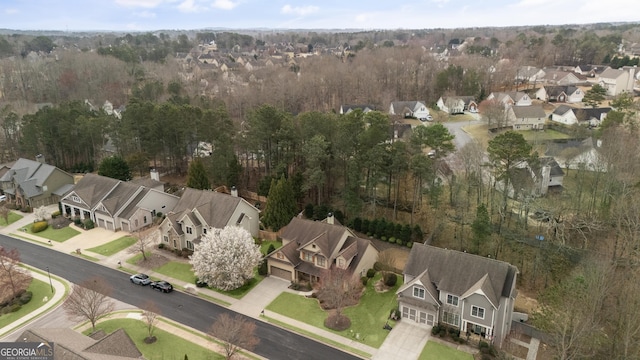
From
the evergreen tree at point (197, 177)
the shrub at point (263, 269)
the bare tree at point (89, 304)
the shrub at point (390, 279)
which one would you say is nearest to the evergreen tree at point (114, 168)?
the evergreen tree at point (197, 177)

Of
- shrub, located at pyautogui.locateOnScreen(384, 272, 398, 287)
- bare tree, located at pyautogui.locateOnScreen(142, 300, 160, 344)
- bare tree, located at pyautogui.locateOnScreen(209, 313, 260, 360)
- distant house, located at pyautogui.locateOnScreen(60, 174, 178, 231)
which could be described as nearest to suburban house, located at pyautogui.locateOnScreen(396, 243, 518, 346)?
shrub, located at pyautogui.locateOnScreen(384, 272, 398, 287)

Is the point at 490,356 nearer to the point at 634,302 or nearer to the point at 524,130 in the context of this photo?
the point at 634,302

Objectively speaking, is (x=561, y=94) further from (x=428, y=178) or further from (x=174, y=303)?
(x=174, y=303)

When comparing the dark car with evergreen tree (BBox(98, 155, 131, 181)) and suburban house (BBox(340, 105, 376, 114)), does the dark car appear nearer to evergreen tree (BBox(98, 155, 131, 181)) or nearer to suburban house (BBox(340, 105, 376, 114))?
evergreen tree (BBox(98, 155, 131, 181))

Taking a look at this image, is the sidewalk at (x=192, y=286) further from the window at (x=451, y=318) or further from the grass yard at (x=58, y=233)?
the window at (x=451, y=318)

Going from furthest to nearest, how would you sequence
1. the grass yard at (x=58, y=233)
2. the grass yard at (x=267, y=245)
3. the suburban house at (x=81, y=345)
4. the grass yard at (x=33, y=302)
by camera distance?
the grass yard at (x=58, y=233) < the grass yard at (x=267, y=245) < the grass yard at (x=33, y=302) < the suburban house at (x=81, y=345)
